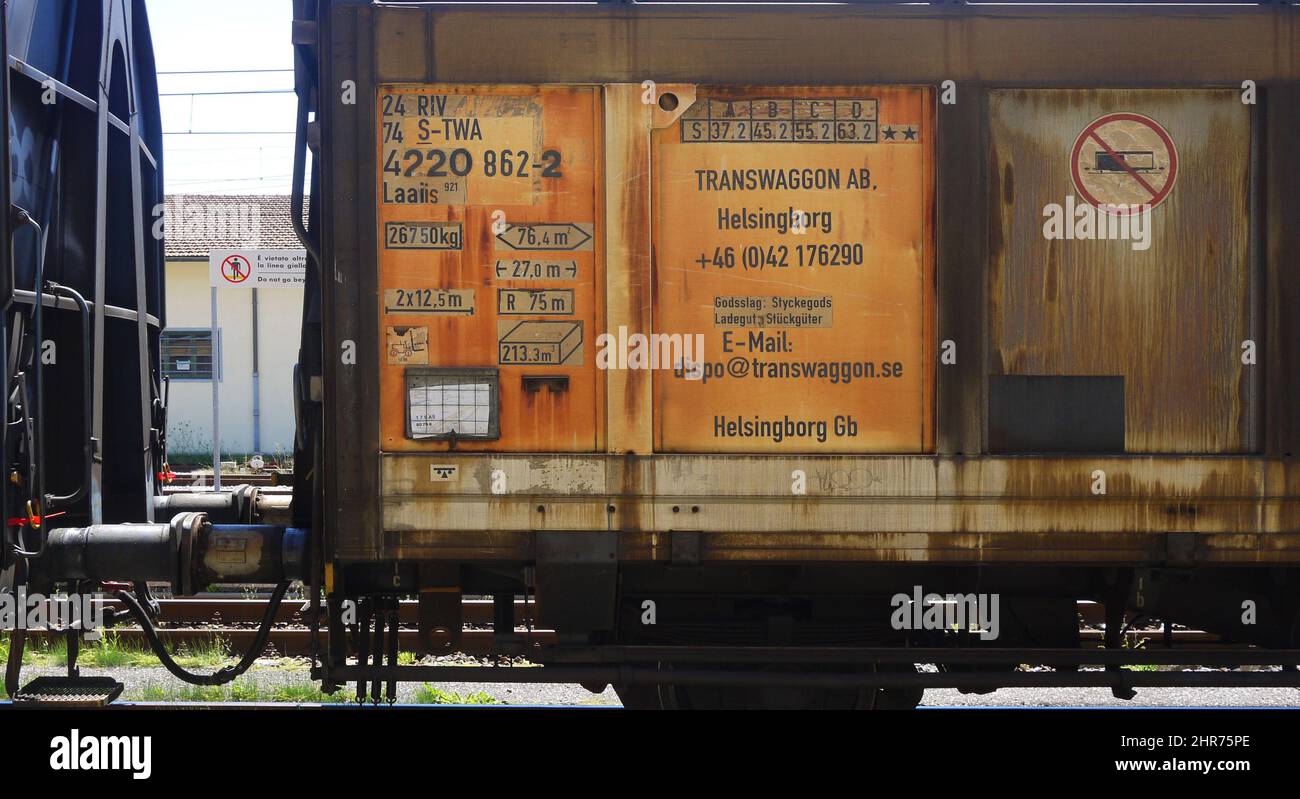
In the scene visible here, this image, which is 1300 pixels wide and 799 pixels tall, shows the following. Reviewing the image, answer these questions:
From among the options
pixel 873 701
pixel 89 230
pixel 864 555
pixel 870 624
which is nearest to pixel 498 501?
pixel 864 555

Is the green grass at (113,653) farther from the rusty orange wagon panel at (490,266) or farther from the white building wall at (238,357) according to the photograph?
the white building wall at (238,357)

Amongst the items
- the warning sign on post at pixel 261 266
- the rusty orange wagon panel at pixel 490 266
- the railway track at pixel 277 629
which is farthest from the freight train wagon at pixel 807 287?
the warning sign on post at pixel 261 266

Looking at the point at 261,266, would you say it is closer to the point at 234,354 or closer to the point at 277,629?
the point at 277,629

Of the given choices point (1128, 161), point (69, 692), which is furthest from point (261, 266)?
point (1128, 161)

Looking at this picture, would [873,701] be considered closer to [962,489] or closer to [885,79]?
[962,489]

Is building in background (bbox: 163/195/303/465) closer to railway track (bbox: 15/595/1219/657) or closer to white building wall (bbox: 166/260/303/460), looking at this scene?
white building wall (bbox: 166/260/303/460)

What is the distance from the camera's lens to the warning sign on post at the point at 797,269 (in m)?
3.75

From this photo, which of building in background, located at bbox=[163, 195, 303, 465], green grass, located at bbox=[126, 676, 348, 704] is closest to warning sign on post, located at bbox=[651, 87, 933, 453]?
green grass, located at bbox=[126, 676, 348, 704]

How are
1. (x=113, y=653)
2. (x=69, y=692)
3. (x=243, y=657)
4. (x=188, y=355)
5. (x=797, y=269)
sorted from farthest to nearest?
(x=188, y=355) < (x=113, y=653) < (x=243, y=657) < (x=69, y=692) < (x=797, y=269)

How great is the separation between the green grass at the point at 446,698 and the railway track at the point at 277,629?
33 centimetres

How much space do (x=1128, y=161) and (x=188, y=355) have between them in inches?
819

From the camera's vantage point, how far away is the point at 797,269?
148 inches

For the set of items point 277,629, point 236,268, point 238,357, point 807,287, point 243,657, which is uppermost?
point 236,268

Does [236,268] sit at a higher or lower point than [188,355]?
higher
